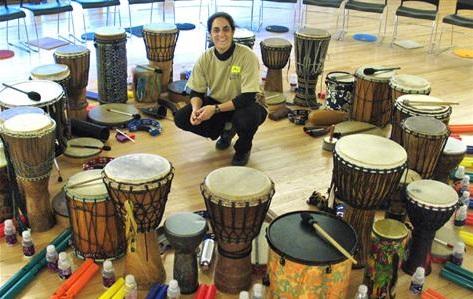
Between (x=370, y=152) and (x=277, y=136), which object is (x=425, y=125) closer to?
(x=370, y=152)

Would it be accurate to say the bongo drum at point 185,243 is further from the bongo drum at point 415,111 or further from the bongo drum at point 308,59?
the bongo drum at point 308,59

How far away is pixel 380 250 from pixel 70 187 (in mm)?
1779

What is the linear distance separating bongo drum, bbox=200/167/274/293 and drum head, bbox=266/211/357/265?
0.14 m

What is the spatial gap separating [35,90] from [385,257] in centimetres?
268

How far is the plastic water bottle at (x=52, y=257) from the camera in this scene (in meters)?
3.07

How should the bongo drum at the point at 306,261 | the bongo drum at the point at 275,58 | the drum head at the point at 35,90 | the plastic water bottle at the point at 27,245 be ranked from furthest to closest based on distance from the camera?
the bongo drum at the point at 275,58 < the drum head at the point at 35,90 < the plastic water bottle at the point at 27,245 < the bongo drum at the point at 306,261

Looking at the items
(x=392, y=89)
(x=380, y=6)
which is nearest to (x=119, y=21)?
(x=380, y=6)

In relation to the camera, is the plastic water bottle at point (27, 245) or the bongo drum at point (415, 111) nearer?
the plastic water bottle at point (27, 245)

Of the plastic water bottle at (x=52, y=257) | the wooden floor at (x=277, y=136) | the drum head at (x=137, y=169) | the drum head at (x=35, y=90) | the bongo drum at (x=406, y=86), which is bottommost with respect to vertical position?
the plastic water bottle at (x=52, y=257)

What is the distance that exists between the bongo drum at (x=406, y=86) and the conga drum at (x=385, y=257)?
1581mm

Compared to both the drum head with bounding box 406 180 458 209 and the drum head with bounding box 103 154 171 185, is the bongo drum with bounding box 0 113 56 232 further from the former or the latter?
the drum head with bounding box 406 180 458 209

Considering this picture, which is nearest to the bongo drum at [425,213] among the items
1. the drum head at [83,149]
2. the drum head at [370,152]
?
the drum head at [370,152]

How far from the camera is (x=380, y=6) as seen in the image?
7711 millimetres

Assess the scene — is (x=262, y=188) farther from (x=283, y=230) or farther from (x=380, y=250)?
(x=380, y=250)
